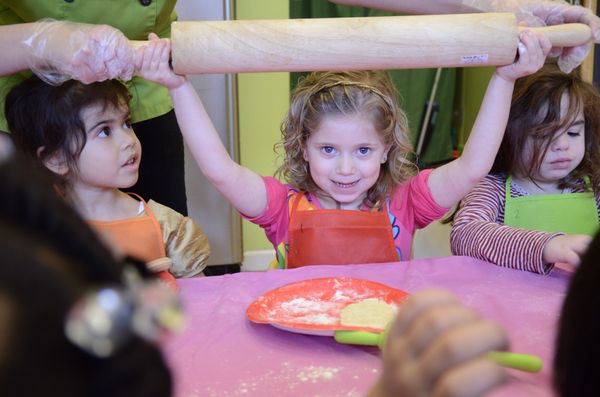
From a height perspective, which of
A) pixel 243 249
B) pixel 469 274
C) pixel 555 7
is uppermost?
pixel 555 7

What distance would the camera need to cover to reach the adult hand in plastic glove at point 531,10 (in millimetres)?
1212

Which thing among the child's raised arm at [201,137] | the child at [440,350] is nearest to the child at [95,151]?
the child's raised arm at [201,137]

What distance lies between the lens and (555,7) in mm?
1278

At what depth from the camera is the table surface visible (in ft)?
2.66

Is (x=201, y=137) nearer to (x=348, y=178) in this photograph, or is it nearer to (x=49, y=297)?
(x=348, y=178)

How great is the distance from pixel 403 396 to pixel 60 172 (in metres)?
1.15

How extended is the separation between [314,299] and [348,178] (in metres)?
0.36

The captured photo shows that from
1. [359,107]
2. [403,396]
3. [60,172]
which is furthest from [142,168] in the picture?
[403,396]

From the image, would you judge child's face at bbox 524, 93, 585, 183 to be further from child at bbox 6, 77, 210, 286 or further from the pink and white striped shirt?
child at bbox 6, 77, 210, 286

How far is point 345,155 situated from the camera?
134cm

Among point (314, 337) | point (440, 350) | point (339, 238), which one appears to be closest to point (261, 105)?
point (339, 238)

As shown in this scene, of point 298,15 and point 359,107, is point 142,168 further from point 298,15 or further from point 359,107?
point 298,15

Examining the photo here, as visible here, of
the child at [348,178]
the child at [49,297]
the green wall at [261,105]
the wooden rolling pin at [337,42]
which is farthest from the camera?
the green wall at [261,105]

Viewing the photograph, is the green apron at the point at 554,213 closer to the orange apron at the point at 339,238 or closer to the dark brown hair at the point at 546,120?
the dark brown hair at the point at 546,120
